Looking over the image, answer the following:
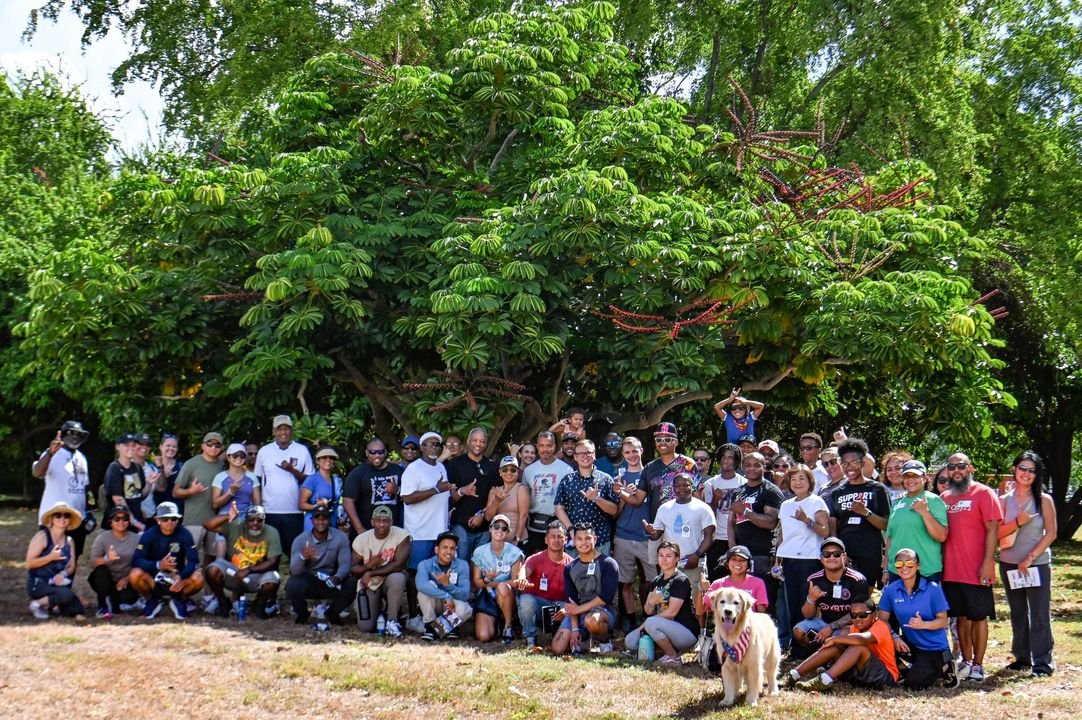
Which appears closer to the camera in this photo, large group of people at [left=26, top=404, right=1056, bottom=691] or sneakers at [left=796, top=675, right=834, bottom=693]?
sneakers at [left=796, top=675, right=834, bottom=693]

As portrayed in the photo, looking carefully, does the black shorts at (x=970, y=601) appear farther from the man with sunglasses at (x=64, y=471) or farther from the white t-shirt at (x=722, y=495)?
the man with sunglasses at (x=64, y=471)

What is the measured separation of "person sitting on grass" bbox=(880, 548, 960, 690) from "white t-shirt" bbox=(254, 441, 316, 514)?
19.4ft

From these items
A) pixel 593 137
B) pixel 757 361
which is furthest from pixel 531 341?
pixel 757 361

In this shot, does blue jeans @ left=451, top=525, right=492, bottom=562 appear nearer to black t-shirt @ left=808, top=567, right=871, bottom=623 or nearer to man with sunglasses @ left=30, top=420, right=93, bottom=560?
black t-shirt @ left=808, top=567, right=871, bottom=623

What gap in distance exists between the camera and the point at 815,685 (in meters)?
8.75

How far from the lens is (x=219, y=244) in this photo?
44.7 feet

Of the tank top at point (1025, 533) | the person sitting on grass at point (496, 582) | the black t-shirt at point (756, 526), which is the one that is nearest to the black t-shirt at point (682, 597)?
the black t-shirt at point (756, 526)

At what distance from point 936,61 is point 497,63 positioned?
689 centimetres

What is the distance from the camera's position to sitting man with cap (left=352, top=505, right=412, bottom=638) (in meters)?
10.9

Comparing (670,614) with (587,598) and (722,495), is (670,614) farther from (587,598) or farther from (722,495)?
(722,495)

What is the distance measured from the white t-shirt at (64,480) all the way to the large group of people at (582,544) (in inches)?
0.8

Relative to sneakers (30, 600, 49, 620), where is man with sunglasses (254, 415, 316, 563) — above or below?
above

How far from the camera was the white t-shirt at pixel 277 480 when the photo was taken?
Result: 11.9 metres

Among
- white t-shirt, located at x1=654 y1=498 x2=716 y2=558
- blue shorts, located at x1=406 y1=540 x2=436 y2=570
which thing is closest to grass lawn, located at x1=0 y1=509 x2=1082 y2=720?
blue shorts, located at x1=406 y1=540 x2=436 y2=570
